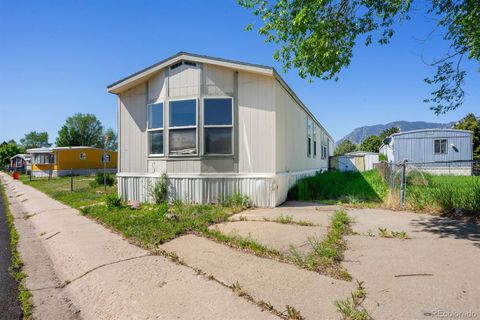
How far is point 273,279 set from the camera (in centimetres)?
290

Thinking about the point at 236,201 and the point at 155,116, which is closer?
the point at 236,201

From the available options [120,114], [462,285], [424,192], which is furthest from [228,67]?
[462,285]

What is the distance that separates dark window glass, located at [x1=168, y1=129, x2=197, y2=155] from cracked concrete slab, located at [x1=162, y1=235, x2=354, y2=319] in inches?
147

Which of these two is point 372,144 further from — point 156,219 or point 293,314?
point 293,314

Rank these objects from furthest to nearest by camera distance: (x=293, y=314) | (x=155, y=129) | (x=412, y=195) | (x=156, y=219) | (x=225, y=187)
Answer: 1. (x=155, y=129)
2. (x=225, y=187)
3. (x=412, y=195)
4. (x=156, y=219)
5. (x=293, y=314)

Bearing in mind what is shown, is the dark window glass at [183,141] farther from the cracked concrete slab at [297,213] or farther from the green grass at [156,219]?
the cracked concrete slab at [297,213]

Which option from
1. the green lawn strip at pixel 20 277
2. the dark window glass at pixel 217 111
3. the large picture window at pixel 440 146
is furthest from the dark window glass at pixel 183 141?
the large picture window at pixel 440 146

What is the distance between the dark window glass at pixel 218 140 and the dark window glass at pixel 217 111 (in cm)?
21

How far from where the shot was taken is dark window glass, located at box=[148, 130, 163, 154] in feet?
25.7

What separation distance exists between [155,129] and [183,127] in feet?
3.25

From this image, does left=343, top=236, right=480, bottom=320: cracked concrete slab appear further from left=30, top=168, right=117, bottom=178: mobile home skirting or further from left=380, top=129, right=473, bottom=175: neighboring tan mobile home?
left=30, top=168, right=117, bottom=178: mobile home skirting

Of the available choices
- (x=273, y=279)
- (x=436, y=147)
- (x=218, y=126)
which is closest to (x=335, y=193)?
(x=218, y=126)

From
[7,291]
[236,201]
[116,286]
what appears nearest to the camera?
[116,286]

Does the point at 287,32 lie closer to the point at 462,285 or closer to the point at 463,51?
the point at 463,51
